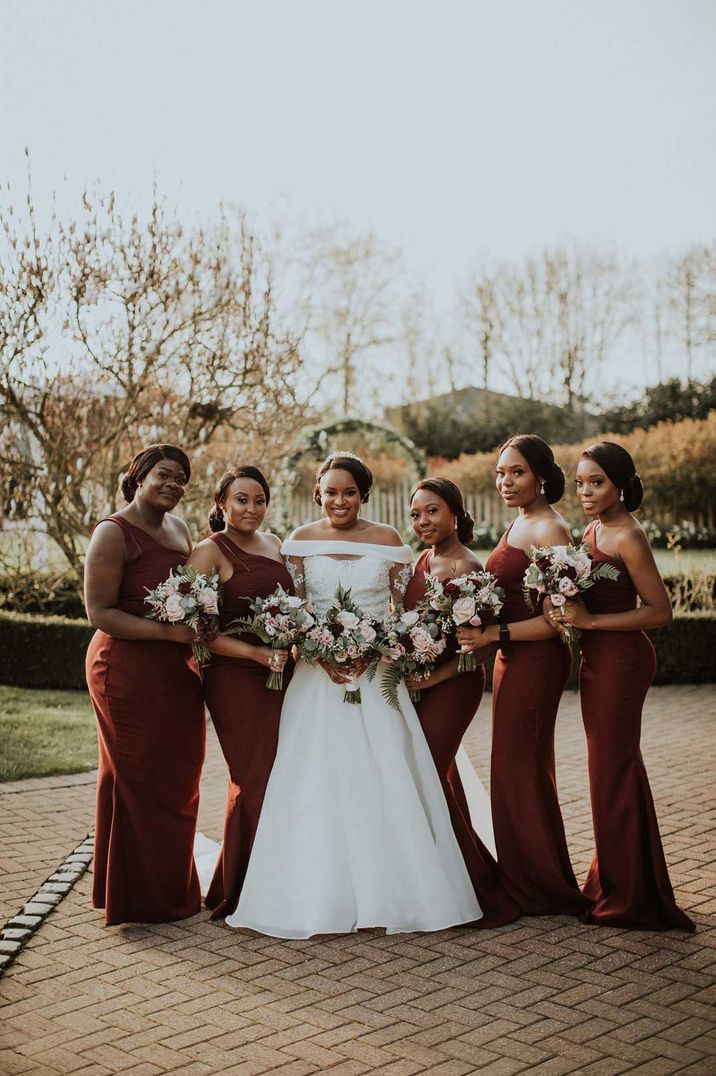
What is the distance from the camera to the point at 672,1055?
3996 millimetres

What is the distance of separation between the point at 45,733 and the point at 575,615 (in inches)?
289

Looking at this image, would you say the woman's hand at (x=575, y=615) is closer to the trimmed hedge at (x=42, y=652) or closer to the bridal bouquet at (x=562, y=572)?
the bridal bouquet at (x=562, y=572)

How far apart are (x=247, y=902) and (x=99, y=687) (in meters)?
1.37

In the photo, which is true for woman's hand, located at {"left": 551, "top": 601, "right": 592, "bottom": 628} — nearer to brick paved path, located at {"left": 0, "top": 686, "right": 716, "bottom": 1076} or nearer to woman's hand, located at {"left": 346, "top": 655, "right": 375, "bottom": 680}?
woman's hand, located at {"left": 346, "top": 655, "right": 375, "bottom": 680}

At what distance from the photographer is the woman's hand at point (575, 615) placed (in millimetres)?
5359

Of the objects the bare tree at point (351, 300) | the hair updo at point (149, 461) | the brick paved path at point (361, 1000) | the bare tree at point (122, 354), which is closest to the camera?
the brick paved path at point (361, 1000)

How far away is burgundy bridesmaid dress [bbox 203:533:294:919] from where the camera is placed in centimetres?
565

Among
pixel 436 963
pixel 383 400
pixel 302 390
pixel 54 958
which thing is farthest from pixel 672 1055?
pixel 383 400

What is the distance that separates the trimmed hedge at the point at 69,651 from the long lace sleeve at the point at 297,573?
834 centimetres

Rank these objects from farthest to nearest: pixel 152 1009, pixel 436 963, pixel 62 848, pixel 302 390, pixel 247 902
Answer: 1. pixel 302 390
2. pixel 62 848
3. pixel 247 902
4. pixel 436 963
5. pixel 152 1009

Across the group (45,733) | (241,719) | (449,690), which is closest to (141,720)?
(241,719)

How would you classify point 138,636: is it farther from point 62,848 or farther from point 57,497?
point 57,497

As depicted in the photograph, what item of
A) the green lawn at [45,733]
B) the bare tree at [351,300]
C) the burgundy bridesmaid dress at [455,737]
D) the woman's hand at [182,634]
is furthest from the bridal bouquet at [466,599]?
the bare tree at [351,300]

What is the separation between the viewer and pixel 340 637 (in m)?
5.44
